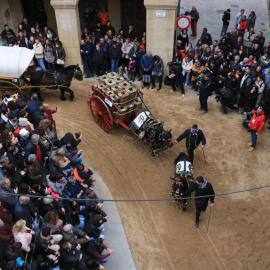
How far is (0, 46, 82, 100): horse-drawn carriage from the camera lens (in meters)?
10.2

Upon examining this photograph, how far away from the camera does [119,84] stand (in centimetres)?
1006

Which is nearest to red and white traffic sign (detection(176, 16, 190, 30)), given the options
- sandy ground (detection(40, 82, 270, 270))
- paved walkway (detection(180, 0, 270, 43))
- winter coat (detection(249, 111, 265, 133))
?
sandy ground (detection(40, 82, 270, 270))

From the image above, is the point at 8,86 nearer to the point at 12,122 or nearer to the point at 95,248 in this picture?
the point at 12,122

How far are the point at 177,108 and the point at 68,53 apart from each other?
531cm

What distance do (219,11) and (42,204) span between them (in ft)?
52.4

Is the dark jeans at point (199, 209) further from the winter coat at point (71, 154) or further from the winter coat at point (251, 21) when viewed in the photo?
the winter coat at point (251, 21)

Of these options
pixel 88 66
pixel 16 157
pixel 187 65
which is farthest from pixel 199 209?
pixel 88 66

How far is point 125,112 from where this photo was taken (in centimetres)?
980

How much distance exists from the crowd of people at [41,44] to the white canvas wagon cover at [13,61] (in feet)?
8.22

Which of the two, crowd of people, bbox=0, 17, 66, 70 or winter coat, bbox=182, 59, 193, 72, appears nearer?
winter coat, bbox=182, 59, 193, 72

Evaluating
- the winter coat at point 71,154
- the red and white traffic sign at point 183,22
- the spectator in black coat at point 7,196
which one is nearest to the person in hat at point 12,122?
the winter coat at point 71,154

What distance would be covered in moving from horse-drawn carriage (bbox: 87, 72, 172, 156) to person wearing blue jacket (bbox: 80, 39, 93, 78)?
9.81 ft

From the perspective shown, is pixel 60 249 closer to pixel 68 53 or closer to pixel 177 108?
pixel 177 108

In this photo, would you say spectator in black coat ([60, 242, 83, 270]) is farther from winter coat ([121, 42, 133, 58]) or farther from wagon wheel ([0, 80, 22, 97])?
winter coat ([121, 42, 133, 58])
